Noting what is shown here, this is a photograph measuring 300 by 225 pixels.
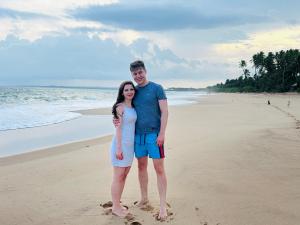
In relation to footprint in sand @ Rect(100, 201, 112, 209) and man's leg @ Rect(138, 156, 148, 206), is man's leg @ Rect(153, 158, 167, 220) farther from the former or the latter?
footprint in sand @ Rect(100, 201, 112, 209)

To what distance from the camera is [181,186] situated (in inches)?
236

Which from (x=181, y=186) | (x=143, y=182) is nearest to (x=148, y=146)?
(x=143, y=182)

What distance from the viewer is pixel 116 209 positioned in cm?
486

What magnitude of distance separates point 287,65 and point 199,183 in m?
81.5

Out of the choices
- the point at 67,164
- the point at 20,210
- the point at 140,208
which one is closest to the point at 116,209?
the point at 140,208

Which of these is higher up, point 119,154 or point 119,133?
point 119,133

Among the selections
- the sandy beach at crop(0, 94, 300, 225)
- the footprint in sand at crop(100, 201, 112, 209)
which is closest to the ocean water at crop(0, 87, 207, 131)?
the sandy beach at crop(0, 94, 300, 225)

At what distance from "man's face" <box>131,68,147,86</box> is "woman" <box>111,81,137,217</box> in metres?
0.10

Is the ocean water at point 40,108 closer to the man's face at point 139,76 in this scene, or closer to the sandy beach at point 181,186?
the sandy beach at point 181,186

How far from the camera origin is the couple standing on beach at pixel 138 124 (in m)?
4.79

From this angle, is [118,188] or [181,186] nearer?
[118,188]

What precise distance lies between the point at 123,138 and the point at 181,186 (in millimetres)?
1669

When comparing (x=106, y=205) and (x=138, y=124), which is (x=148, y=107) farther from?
(x=106, y=205)

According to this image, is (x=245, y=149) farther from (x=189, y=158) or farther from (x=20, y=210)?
(x=20, y=210)
